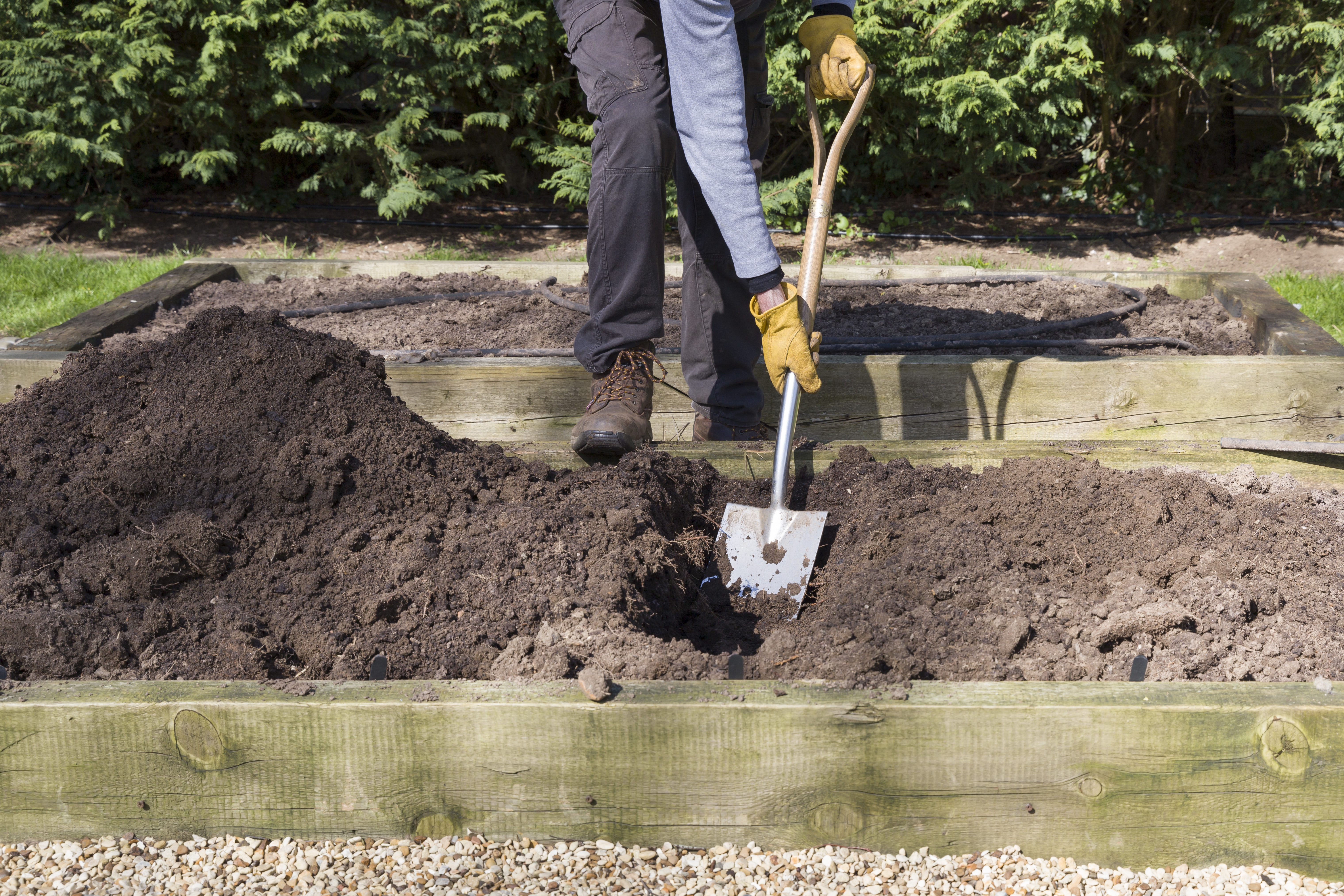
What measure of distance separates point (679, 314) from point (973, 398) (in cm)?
146

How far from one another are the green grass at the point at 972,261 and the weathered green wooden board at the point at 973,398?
126 inches

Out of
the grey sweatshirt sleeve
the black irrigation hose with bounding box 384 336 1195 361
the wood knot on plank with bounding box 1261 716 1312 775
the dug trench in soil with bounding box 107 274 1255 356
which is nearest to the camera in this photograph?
the wood knot on plank with bounding box 1261 716 1312 775

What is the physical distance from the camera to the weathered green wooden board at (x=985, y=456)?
233 cm

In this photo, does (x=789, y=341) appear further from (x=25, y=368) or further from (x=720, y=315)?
(x=25, y=368)

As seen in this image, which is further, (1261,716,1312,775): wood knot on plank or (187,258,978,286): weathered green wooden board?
(187,258,978,286): weathered green wooden board

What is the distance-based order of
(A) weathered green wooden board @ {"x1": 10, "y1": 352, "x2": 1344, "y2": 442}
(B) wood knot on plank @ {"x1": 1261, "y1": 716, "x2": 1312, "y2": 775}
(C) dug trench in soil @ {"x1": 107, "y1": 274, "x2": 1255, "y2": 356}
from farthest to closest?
(C) dug trench in soil @ {"x1": 107, "y1": 274, "x2": 1255, "y2": 356}, (A) weathered green wooden board @ {"x1": 10, "y1": 352, "x2": 1344, "y2": 442}, (B) wood knot on plank @ {"x1": 1261, "y1": 716, "x2": 1312, "y2": 775}

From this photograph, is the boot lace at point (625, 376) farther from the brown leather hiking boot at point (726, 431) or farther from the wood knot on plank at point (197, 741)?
the wood knot on plank at point (197, 741)

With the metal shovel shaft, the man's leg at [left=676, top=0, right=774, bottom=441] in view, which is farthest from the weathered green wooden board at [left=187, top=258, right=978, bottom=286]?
the metal shovel shaft

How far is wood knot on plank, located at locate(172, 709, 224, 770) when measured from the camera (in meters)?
1.45

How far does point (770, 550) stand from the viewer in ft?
Answer: 7.09

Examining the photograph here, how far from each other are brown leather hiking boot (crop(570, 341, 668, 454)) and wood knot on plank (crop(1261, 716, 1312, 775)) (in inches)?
57.4

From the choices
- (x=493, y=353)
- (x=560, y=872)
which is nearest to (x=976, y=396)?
(x=493, y=353)

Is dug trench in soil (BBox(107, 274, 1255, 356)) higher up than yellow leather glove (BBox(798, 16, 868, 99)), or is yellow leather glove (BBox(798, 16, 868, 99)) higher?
yellow leather glove (BBox(798, 16, 868, 99))

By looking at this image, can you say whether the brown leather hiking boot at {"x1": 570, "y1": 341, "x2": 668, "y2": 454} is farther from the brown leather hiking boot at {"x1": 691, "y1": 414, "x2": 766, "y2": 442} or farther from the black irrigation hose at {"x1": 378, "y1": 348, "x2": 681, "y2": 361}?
the black irrigation hose at {"x1": 378, "y1": 348, "x2": 681, "y2": 361}
